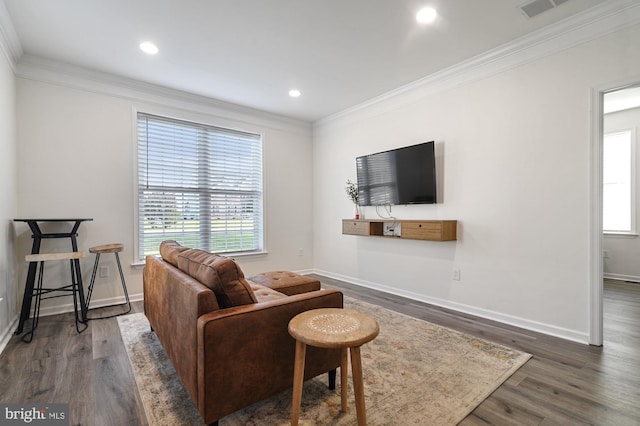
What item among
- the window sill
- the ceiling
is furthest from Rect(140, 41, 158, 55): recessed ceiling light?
the window sill

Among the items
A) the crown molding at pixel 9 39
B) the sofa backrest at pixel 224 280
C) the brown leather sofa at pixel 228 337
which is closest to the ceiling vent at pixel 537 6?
the brown leather sofa at pixel 228 337

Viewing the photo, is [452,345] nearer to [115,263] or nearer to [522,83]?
[522,83]

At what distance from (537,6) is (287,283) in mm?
2968

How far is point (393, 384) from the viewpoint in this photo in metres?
1.87

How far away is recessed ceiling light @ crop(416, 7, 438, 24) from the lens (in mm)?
2350

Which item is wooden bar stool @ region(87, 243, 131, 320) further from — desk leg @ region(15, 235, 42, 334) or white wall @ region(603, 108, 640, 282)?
white wall @ region(603, 108, 640, 282)

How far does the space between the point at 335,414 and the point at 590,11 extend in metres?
3.36

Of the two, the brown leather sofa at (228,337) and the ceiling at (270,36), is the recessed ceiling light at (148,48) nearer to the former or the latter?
the ceiling at (270,36)

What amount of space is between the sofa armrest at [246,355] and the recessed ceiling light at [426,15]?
91.7 inches

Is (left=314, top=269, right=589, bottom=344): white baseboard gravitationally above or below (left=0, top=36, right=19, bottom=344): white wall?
below

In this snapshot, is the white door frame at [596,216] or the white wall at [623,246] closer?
the white door frame at [596,216]

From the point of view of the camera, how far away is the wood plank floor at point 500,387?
1.60 m

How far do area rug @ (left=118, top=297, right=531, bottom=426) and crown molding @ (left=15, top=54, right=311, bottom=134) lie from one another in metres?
2.69

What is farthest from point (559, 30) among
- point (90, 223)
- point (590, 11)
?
point (90, 223)
